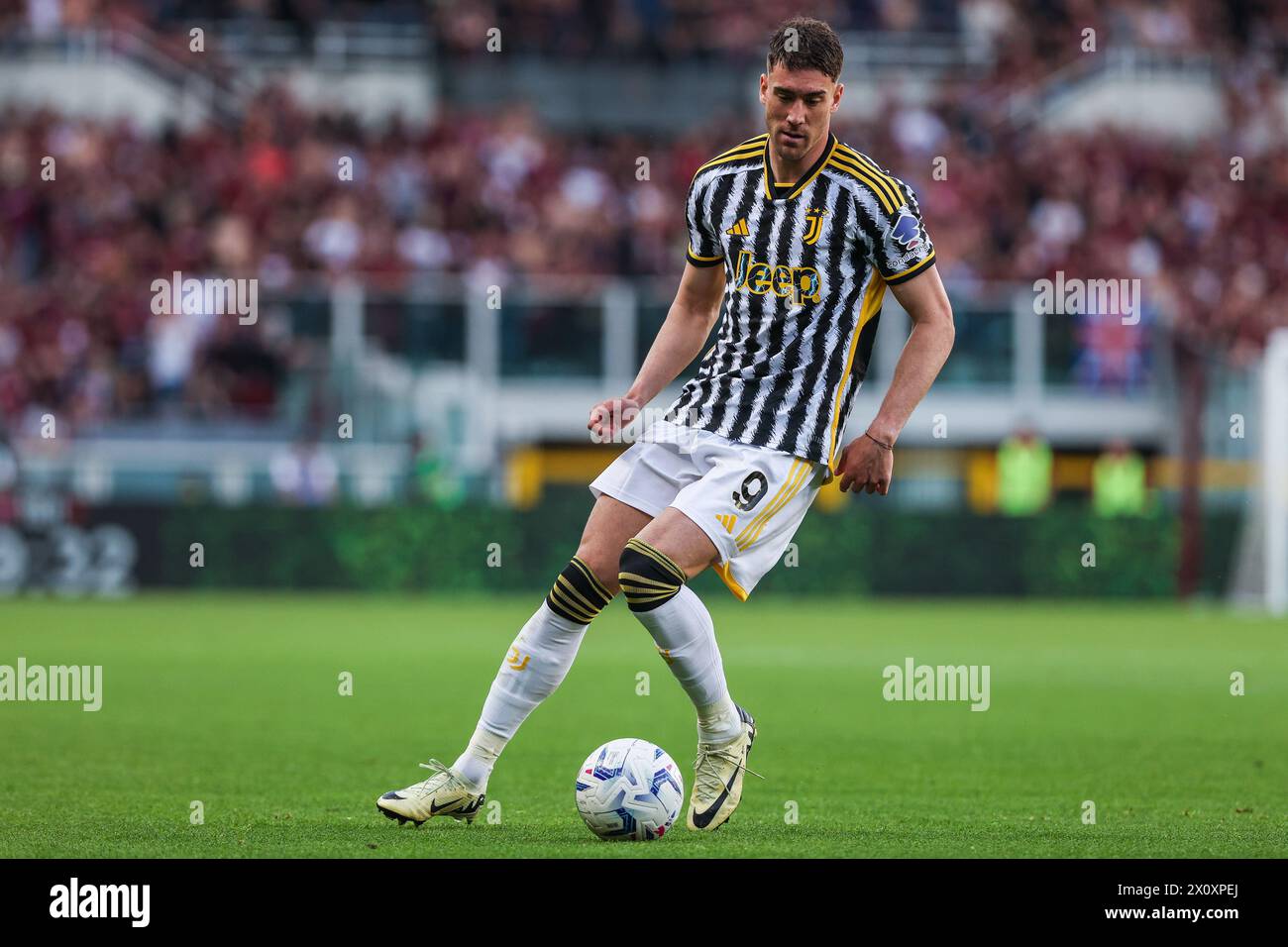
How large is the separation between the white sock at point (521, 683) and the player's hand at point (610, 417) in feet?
2.09

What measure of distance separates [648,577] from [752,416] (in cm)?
73

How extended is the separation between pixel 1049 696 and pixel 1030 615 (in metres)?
8.79

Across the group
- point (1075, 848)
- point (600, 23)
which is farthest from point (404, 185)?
point (1075, 848)

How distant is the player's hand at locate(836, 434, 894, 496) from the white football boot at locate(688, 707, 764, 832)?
3.64 feet

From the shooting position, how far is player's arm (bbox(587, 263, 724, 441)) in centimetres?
742

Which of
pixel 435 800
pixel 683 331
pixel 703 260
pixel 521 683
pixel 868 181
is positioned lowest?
pixel 435 800

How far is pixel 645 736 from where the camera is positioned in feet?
33.8

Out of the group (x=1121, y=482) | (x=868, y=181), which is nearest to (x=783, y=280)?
(x=868, y=181)

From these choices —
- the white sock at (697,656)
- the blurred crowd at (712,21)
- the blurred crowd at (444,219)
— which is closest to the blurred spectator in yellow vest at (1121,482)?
the blurred crowd at (444,219)

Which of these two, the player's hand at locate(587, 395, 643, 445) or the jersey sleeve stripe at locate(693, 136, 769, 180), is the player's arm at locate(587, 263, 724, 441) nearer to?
the player's hand at locate(587, 395, 643, 445)

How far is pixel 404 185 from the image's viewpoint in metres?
26.9

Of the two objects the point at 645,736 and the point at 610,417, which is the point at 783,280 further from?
the point at 645,736

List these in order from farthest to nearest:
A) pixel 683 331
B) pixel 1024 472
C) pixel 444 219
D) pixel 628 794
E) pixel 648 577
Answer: pixel 444 219 < pixel 1024 472 < pixel 683 331 < pixel 628 794 < pixel 648 577
